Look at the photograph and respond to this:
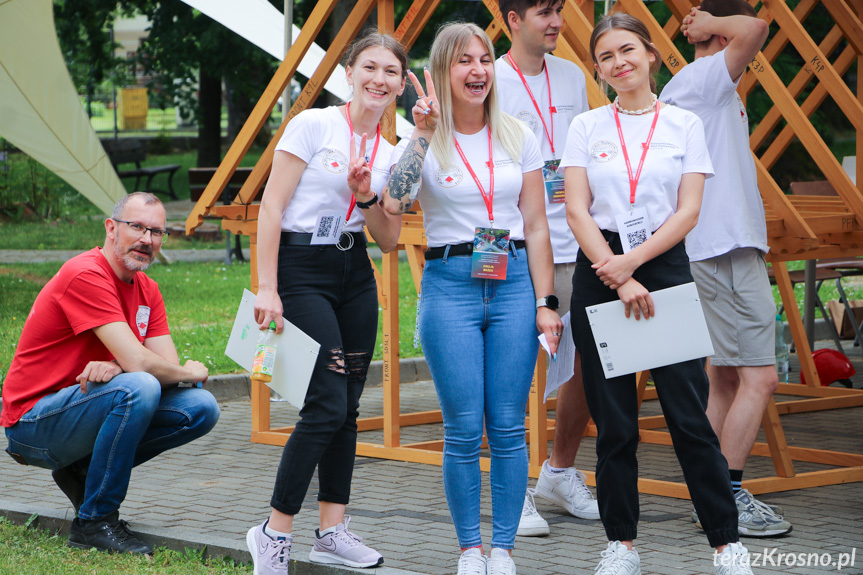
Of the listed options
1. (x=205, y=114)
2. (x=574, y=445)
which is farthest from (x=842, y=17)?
(x=205, y=114)

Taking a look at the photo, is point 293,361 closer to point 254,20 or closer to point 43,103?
point 254,20

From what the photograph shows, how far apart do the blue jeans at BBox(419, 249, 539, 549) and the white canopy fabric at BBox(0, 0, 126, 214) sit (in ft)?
29.6

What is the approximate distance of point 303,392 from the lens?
3.96 m

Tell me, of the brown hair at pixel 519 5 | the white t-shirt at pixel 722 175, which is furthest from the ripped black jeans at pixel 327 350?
the white t-shirt at pixel 722 175

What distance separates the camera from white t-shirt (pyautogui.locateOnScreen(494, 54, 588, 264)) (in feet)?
16.2

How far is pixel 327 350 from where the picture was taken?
4.02 metres

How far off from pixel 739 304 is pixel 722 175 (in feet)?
1.74

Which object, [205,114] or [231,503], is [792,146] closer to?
[205,114]

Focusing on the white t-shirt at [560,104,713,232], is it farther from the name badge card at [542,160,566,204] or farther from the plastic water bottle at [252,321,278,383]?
the plastic water bottle at [252,321,278,383]

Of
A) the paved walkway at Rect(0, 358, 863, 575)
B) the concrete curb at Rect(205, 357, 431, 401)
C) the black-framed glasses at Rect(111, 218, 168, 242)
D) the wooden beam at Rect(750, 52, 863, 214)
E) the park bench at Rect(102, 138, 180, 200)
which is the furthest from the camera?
the park bench at Rect(102, 138, 180, 200)

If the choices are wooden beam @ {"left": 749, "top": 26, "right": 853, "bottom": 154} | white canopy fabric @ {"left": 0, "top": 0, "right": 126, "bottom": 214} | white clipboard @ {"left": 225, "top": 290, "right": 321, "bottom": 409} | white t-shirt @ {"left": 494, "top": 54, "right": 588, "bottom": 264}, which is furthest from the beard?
white canopy fabric @ {"left": 0, "top": 0, "right": 126, "bottom": 214}

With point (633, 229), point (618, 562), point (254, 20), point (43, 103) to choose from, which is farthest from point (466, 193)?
point (43, 103)

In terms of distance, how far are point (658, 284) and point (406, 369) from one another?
5372mm

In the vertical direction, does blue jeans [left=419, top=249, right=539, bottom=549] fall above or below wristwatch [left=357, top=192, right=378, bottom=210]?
below
